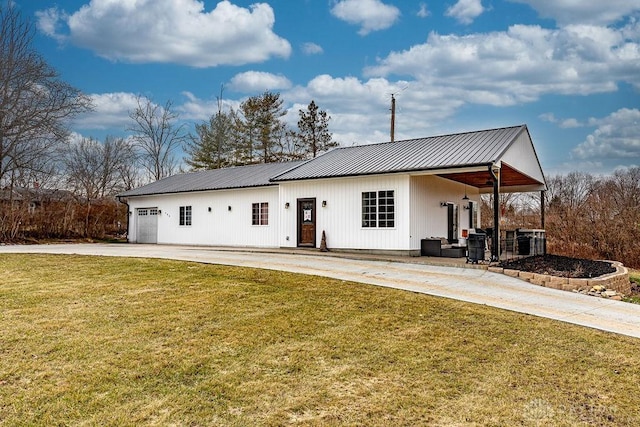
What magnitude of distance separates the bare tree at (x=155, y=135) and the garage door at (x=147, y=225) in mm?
12337

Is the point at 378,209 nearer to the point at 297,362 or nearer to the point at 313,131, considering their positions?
the point at 297,362

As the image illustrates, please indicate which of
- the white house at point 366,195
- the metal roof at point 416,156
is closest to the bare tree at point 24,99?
Answer: the white house at point 366,195

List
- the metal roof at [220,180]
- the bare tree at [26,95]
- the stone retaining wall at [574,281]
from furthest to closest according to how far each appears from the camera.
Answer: the metal roof at [220,180] → the bare tree at [26,95] → the stone retaining wall at [574,281]

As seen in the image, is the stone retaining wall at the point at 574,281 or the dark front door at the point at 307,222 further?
the dark front door at the point at 307,222

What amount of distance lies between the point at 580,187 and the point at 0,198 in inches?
1460

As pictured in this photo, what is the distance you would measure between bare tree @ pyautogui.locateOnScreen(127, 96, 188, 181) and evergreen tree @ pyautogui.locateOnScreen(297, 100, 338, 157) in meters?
8.98

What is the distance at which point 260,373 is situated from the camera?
4.05m

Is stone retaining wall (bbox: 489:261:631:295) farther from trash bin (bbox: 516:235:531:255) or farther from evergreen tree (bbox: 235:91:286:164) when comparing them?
evergreen tree (bbox: 235:91:286:164)

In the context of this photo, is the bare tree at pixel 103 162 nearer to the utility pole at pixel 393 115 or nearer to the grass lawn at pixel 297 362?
the utility pole at pixel 393 115

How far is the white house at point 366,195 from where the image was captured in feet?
44.1

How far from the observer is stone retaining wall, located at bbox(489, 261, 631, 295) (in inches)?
345

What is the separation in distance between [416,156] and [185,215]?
11.3m

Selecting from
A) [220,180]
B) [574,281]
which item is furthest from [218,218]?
[574,281]

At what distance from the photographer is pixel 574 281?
8836 millimetres
